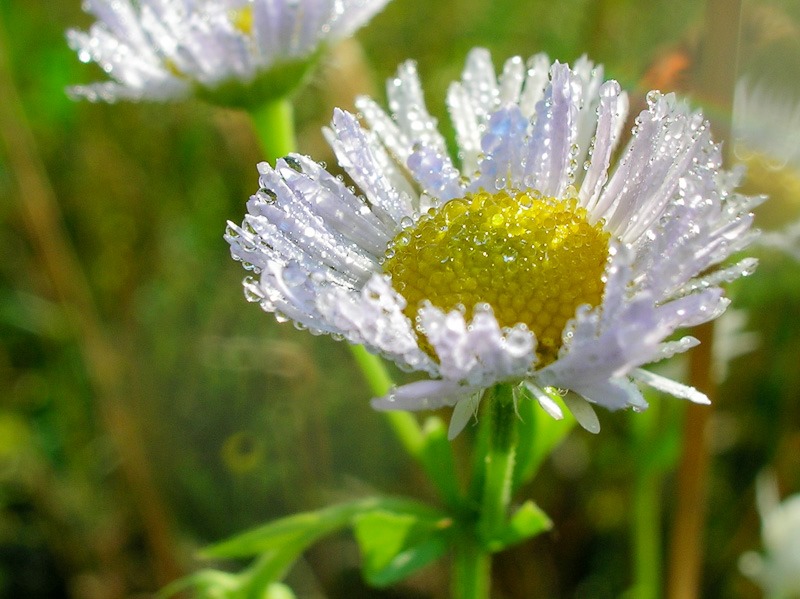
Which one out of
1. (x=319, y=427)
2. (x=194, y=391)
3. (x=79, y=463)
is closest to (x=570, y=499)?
(x=319, y=427)

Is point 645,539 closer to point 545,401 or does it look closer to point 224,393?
point 545,401

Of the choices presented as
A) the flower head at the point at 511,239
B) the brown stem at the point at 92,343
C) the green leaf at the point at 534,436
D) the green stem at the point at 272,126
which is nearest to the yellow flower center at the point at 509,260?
the flower head at the point at 511,239

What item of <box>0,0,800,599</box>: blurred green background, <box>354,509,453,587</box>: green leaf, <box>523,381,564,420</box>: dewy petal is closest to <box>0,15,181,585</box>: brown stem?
<box>0,0,800,599</box>: blurred green background

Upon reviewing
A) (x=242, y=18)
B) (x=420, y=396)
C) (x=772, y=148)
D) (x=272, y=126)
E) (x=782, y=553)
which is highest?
(x=242, y=18)

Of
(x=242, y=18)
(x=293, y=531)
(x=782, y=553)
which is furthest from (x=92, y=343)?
(x=782, y=553)

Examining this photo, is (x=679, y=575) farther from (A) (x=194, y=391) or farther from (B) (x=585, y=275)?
(A) (x=194, y=391)

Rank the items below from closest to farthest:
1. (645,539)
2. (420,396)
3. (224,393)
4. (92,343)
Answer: (420,396) < (645,539) < (92,343) < (224,393)
